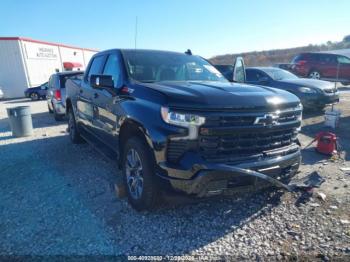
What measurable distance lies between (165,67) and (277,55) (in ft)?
168

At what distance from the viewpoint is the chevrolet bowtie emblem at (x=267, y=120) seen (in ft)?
9.82

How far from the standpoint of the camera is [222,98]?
2.98 m

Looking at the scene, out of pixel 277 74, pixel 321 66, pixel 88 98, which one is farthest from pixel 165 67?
pixel 321 66

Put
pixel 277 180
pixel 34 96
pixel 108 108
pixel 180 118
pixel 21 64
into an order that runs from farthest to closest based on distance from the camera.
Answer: pixel 21 64
pixel 34 96
pixel 108 108
pixel 277 180
pixel 180 118

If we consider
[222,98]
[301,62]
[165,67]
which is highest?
[165,67]

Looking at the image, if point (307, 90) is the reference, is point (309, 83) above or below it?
above

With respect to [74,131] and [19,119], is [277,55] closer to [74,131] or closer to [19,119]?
[19,119]

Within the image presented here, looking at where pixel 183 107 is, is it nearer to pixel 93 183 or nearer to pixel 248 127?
pixel 248 127

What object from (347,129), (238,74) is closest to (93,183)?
(238,74)

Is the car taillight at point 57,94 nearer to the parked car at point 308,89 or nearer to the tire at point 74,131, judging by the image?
the tire at point 74,131

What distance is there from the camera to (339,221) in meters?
3.24

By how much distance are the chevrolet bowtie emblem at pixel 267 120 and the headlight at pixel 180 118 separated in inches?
24.6

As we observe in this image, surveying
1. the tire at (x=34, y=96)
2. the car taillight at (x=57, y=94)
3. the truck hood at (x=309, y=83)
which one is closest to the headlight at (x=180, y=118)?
the truck hood at (x=309, y=83)

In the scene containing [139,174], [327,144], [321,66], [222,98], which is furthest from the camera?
[321,66]
